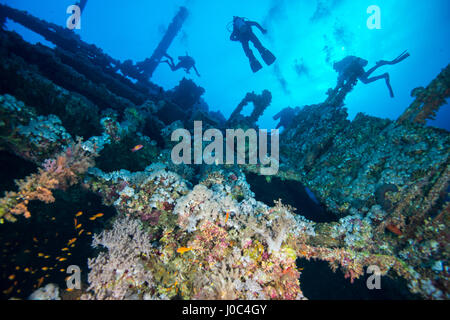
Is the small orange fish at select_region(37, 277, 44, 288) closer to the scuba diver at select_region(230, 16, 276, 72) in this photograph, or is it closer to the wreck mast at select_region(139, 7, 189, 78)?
the scuba diver at select_region(230, 16, 276, 72)

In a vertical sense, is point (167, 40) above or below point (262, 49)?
above

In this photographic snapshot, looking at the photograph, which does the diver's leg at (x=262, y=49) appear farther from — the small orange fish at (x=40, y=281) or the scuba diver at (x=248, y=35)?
the small orange fish at (x=40, y=281)

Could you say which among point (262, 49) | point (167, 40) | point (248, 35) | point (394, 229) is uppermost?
point (167, 40)

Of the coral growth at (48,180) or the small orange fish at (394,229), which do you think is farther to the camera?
the small orange fish at (394,229)

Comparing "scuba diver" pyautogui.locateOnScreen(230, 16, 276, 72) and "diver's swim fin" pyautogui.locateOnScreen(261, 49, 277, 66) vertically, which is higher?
"scuba diver" pyautogui.locateOnScreen(230, 16, 276, 72)

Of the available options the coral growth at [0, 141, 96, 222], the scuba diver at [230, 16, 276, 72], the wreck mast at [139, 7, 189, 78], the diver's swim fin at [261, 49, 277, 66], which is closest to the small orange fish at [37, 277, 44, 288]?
the coral growth at [0, 141, 96, 222]

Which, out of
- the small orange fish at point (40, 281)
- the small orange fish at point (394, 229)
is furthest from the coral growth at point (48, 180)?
the small orange fish at point (394, 229)

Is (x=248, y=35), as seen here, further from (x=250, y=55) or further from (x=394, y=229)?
(x=394, y=229)

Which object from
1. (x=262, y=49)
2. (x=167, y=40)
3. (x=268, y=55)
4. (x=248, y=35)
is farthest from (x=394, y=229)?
(x=167, y=40)

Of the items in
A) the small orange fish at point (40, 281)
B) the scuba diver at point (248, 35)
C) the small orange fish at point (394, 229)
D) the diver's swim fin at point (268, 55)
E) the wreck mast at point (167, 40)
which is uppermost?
the wreck mast at point (167, 40)

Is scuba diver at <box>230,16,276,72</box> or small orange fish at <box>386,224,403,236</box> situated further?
scuba diver at <box>230,16,276,72</box>

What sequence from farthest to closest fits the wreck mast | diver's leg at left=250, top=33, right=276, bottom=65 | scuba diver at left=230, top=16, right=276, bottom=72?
the wreck mast
diver's leg at left=250, top=33, right=276, bottom=65
scuba diver at left=230, top=16, right=276, bottom=72

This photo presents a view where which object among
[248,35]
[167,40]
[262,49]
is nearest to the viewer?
[248,35]
